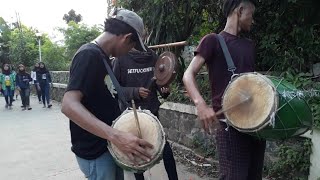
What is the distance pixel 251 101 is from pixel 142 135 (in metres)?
0.72

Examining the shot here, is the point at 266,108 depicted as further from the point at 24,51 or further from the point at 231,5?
the point at 24,51

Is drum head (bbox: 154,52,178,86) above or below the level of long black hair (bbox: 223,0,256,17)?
below

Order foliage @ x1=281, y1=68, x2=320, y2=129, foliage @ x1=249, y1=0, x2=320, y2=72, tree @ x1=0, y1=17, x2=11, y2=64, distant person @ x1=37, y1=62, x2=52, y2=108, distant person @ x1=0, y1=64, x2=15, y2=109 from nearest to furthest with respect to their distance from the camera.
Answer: foliage @ x1=281, y1=68, x2=320, y2=129, foliage @ x1=249, y1=0, x2=320, y2=72, distant person @ x1=37, y1=62, x2=52, y2=108, distant person @ x1=0, y1=64, x2=15, y2=109, tree @ x1=0, y1=17, x2=11, y2=64

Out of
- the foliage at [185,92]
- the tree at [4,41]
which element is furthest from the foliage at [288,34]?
the tree at [4,41]

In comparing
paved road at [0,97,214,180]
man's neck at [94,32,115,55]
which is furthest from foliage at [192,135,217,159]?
man's neck at [94,32,115,55]

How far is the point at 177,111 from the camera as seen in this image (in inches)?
235

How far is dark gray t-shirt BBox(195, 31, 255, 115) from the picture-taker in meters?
2.59

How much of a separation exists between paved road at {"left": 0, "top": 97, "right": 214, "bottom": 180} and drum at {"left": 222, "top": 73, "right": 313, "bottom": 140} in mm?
2397

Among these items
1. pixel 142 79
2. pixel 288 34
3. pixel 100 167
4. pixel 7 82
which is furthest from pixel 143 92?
pixel 7 82

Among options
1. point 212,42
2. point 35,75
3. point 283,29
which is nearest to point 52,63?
point 35,75

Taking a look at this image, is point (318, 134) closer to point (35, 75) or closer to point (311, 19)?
point (311, 19)

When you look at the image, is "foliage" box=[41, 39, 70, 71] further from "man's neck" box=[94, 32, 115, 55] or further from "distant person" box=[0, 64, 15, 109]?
"man's neck" box=[94, 32, 115, 55]

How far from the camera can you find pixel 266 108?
2.26m

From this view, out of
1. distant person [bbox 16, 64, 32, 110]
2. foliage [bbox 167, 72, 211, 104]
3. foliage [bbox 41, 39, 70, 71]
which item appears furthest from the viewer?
foliage [bbox 41, 39, 70, 71]
